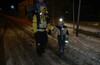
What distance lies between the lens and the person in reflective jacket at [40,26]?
404 inches

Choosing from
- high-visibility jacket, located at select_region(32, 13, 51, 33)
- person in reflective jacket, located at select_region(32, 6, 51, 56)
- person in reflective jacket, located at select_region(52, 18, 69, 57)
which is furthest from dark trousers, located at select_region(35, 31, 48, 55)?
person in reflective jacket, located at select_region(52, 18, 69, 57)

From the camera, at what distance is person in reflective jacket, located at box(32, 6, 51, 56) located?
10249 millimetres

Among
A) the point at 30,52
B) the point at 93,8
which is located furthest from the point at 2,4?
the point at 30,52

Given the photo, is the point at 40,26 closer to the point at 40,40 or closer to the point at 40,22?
the point at 40,22

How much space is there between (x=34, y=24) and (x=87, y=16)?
110ft

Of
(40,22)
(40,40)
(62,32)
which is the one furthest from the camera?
(40,40)

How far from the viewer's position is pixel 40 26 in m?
10.4

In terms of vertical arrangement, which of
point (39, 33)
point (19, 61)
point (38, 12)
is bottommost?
point (19, 61)

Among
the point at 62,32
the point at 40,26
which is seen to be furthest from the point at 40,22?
the point at 62,32

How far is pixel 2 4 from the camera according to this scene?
122 metres

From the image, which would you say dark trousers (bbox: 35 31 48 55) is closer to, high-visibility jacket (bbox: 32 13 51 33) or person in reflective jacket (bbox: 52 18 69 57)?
high-visibility jacket (bbox: 32 13 51 33)

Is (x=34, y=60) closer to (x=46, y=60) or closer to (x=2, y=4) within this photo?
(x=46, y=60)

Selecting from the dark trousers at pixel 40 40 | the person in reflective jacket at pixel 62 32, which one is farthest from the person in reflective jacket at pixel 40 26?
the person in reflective jacket at pixel 62 32

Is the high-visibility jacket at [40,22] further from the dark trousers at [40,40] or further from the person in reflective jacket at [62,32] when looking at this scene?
the person in reflective jacket at [62,32]
